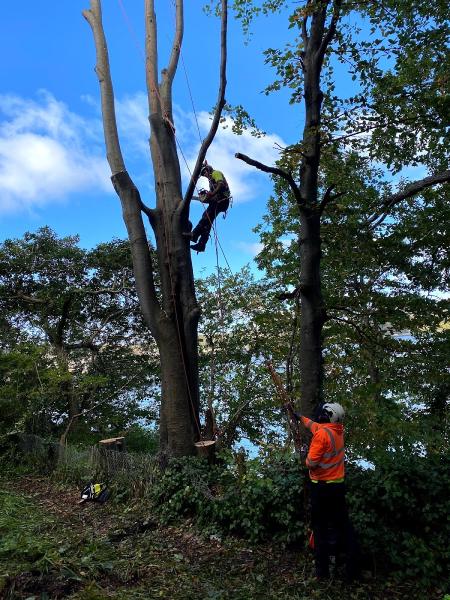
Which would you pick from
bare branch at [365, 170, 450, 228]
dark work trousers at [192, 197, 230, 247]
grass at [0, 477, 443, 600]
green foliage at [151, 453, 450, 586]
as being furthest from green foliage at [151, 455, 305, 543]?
dark work trousers at [192, 197, 230, 247]

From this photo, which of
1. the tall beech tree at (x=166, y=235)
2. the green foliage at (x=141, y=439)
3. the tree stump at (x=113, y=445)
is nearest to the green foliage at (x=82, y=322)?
the green foliage at (x=141, y=439)

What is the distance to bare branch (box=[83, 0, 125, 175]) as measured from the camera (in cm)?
795

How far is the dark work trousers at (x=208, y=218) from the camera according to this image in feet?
26.3

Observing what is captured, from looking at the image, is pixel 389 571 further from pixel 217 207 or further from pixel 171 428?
pixel 217 207

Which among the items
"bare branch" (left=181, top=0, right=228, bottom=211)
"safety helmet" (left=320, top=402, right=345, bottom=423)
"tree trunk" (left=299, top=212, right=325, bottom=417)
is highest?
"bare branch" (left=181, top=0, right=228, bottom=211)

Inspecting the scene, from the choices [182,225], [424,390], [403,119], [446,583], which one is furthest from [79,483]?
[403,119]

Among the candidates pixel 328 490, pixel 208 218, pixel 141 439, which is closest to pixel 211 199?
pixel 208 218

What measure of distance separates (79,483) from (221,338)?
581cm

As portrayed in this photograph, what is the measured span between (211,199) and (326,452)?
5067 mm

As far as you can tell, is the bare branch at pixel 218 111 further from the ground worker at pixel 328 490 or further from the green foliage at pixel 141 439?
the green foliage at pixel 141 439

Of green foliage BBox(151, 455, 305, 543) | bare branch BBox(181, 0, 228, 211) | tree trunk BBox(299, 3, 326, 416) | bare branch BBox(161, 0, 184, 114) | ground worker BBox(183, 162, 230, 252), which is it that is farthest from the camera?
bare branch BBox(161, 0, 184, 114)

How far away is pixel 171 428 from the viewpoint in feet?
22.7

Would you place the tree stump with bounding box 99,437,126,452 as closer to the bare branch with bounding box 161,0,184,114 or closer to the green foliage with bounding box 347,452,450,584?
the green foliage with bounding box 347,452,450,584

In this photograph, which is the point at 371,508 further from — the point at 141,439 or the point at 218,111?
the point at 141,439
